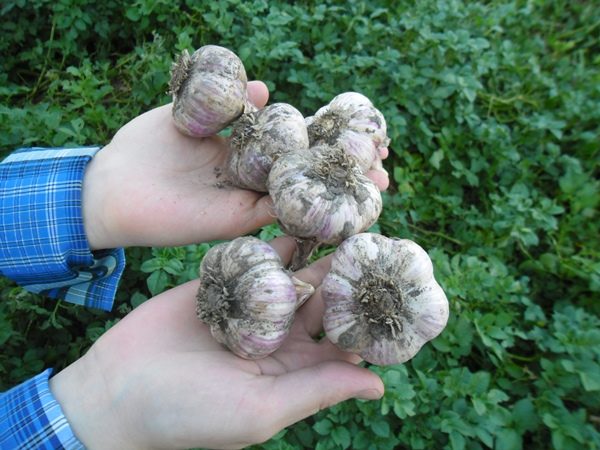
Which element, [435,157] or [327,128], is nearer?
[327,128]

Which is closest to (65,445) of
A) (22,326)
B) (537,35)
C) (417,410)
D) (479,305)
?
(22,326)

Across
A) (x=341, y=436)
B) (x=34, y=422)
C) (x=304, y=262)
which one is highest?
(x=304, y=262)

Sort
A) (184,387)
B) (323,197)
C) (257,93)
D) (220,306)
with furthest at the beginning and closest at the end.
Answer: (257,93)
(323,197)
(220,306)
(184,387)

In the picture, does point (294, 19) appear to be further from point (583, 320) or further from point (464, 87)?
point (583, 320)

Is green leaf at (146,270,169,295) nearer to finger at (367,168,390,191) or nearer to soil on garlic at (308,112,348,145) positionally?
soil on garlic at (308,112,348,145)

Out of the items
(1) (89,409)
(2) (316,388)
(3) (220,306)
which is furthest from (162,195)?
(2) (316,388)

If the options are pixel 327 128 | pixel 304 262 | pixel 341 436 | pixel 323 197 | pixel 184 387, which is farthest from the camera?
pixel 327 128

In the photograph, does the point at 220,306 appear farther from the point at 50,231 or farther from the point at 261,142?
the point at 50,231

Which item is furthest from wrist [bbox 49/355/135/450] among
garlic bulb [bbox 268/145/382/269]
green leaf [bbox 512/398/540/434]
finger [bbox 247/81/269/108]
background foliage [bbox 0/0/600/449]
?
green leaf [bbox 512/398/540/434]
